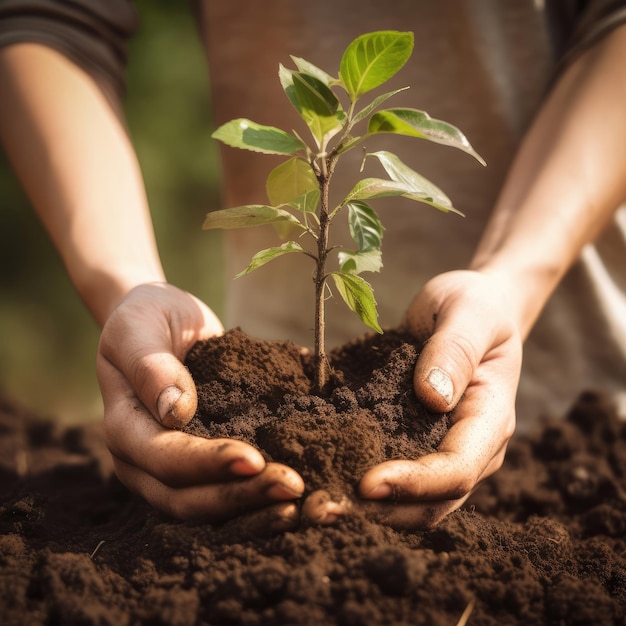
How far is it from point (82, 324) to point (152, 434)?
295 centimetres

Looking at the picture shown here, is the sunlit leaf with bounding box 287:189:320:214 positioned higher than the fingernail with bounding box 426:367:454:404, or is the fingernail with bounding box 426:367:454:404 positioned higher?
the sunlit leaf with bounding box 287:189:320:214

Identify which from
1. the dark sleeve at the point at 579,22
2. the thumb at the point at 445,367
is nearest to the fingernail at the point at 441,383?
the thumb at the point at 445,367

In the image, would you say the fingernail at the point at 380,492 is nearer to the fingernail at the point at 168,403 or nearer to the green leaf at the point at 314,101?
the fingernail at the point at 168,403

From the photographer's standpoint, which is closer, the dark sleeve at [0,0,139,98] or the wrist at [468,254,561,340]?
the wrist at [468,254,561,340]

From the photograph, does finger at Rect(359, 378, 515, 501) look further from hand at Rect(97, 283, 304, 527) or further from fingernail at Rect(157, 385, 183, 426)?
fingernail at Rect(157, 385, 183, 426)

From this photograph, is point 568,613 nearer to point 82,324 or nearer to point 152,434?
point 152,434

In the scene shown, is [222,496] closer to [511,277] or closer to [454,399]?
[454,399]

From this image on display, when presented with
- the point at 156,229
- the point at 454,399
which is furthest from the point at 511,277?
the point at 156,229

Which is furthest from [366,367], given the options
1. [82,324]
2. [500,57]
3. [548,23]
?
[82,324]

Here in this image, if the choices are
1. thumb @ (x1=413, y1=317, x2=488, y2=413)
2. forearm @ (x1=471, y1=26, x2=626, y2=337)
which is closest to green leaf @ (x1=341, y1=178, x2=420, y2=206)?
thumb @ (x1=413, y1=317, x2=488, y2=413)

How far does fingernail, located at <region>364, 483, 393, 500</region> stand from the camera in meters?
1.29

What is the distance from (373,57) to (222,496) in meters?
0.95

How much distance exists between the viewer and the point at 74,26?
9.01 ft

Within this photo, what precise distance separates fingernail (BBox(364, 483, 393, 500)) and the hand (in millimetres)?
142
